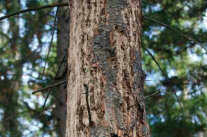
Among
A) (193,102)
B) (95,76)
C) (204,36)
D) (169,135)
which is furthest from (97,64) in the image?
(193,102)

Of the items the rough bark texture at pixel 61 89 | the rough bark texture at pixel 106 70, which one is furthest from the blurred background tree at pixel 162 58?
the rough bark texture at pixel 106 70

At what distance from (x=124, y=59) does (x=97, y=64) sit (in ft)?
0.49

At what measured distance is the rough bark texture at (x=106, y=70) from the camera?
5.89ft

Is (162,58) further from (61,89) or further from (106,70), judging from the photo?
(106,70)

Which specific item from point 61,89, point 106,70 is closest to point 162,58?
point 61,89

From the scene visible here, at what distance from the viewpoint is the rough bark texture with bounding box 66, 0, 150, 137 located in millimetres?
1795

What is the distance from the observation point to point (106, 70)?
1.91 m

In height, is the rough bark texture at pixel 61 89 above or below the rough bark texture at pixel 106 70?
above

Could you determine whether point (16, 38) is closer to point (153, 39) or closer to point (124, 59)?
point (153, 39)

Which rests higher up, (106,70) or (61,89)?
(61,89)

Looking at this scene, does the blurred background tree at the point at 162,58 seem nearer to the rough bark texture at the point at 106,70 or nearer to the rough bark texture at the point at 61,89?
the rough bark texture at the point at 61,89

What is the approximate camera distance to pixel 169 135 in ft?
21.4

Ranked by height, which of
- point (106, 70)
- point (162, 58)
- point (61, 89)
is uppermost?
point (162, 58)

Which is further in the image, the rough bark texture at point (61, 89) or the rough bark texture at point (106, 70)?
the rough bark texture at point (61, 89)
